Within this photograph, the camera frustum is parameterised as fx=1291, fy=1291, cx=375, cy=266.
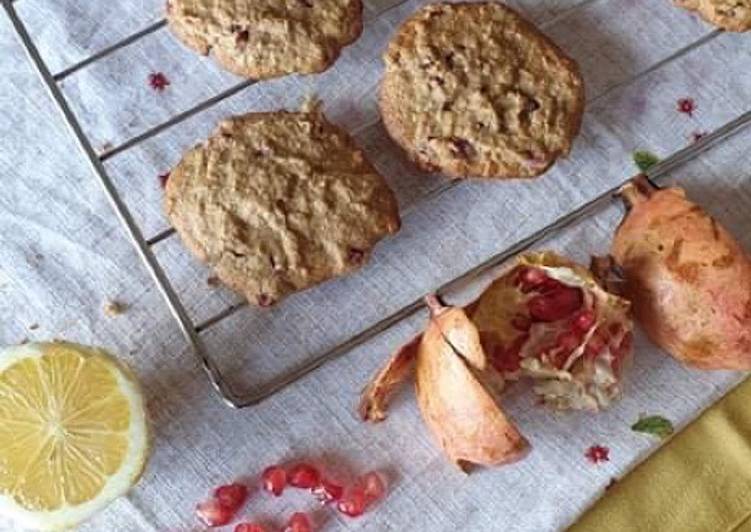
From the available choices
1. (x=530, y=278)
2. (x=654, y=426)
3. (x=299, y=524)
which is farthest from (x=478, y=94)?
(x=299, y=524)

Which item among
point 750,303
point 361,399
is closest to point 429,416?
point 361,399

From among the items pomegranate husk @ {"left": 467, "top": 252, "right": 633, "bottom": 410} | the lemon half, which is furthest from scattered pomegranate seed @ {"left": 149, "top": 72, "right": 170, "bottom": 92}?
pomegranate husk @ {"left": 467, "top": 252, "right": 633, "bottom": 410}

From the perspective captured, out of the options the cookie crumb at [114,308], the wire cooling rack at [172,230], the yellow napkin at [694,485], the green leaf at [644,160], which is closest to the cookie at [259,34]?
the wire cooling rack at [172,230]

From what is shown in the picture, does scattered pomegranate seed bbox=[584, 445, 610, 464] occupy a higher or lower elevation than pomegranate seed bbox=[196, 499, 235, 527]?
higher

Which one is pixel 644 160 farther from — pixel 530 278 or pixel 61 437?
pixel 61 437

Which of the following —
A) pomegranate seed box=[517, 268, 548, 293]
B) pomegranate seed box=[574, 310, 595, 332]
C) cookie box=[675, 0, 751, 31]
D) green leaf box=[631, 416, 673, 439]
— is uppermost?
cookie box=[675, 0, 751, 31]

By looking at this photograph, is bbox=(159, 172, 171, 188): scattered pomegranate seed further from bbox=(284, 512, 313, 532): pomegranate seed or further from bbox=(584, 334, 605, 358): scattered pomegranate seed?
bbox=(584, 334, 605, 358): scattered pomegranate seed

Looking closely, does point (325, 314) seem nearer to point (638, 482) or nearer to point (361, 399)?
point (361, 399)
